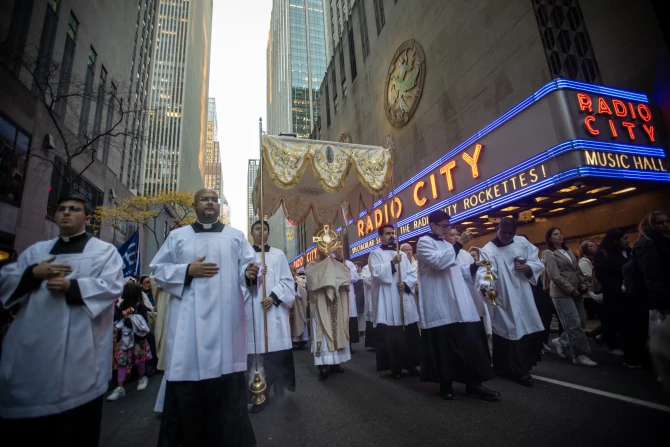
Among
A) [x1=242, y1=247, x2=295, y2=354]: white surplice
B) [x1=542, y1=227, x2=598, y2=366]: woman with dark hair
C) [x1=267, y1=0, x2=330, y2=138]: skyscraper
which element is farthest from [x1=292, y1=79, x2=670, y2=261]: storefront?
[x1=267, y1=0, x2=330, y2=138]: skyscraper

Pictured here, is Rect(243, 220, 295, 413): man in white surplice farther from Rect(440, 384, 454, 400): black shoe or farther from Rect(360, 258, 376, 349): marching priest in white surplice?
Rect(360, 258, 376, 349): marching priest in white surplice

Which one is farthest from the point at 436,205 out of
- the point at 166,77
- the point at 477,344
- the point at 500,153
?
the point at 166,77

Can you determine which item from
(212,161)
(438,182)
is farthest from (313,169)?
(212,161)

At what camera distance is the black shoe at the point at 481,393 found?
141 inches

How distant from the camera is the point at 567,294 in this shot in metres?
5.27

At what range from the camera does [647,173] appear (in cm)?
783

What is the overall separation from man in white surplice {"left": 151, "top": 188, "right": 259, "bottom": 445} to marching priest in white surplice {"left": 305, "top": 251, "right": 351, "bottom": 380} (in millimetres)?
2834

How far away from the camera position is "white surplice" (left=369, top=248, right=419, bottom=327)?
221 inches

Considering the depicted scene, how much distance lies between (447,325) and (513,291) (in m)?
1.22

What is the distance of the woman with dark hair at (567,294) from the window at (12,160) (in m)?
18.1

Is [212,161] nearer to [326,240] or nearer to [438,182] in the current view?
[438,182]

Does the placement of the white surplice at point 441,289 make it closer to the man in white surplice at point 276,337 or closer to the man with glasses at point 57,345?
the man in white surplice at point 276,337

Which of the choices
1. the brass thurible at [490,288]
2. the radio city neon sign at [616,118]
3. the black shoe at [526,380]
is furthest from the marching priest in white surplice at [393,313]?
the radio city neon sign at [616,118]

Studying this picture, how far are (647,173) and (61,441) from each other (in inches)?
444
